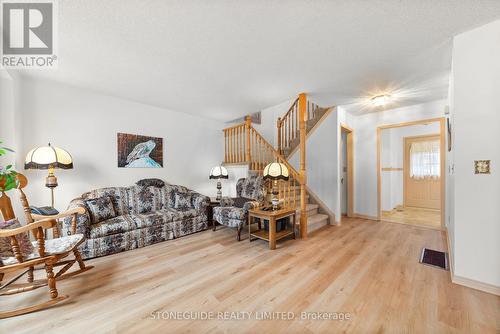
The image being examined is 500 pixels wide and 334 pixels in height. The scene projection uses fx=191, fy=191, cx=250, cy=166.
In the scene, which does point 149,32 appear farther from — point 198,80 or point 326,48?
point 326,48

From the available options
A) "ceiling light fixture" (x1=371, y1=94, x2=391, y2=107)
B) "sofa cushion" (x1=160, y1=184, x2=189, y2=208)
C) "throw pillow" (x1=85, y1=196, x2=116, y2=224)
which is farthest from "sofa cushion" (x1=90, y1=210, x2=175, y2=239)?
"ceiling light fixture" (x1=371, y1=94, x2=391, y2=107)

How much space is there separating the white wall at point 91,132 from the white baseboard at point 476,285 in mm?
4227

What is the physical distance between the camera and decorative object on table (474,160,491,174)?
1.71 metres

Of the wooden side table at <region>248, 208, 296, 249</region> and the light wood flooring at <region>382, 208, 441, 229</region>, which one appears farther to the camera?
the light wood flooring at <region>382, 208, 441, 229</region>

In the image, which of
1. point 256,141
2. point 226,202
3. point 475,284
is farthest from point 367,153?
point 226,202

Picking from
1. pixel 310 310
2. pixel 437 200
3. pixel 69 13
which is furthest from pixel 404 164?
pixel 69 13

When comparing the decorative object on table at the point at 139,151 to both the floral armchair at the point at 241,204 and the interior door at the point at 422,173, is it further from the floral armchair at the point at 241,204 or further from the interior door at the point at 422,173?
the interior door at the point at 422,173

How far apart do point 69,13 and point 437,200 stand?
736 cm

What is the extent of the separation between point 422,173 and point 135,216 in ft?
22.1

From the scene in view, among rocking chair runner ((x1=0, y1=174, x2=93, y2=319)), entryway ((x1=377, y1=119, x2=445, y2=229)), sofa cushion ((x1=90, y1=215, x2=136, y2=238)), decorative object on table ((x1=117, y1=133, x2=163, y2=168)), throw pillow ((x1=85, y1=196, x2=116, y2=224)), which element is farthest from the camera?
entryway ((x1=377, y1=119, x2=445, y2=229))

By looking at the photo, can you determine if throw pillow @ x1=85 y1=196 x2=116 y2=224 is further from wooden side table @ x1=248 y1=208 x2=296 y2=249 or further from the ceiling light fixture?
the ceiling light fixture

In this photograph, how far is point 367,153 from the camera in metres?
4.29

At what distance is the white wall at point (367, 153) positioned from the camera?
13.1ft

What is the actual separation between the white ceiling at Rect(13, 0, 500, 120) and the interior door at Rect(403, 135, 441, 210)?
241cm
